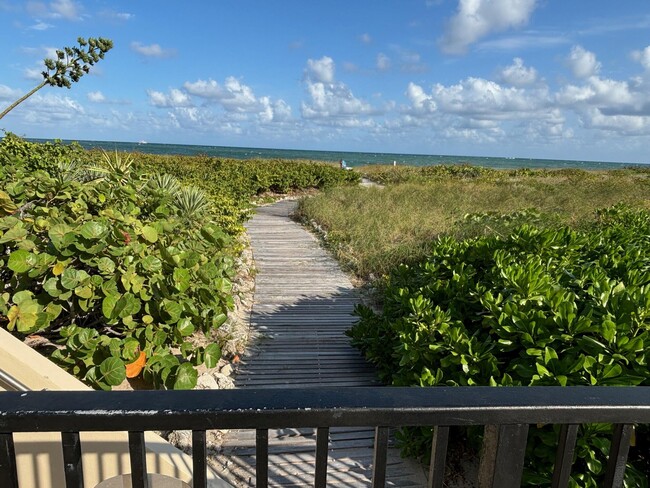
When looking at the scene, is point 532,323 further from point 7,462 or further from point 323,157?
point 323,157

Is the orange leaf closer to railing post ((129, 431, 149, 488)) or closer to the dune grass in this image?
railing post ((129, 431, 149, 488))

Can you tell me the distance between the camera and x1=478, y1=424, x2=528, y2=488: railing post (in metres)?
0.82

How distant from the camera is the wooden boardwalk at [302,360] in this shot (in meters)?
2.62

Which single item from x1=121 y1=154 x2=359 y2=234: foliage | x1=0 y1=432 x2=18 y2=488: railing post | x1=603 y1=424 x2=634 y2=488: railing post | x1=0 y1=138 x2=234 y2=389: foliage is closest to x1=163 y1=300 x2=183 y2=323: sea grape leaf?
x1=0 y1=138 x2=234 y2=389: foliage

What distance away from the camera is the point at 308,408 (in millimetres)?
750

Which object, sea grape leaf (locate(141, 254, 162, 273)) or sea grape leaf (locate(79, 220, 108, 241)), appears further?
sea grape leaf (locate(141, 254, 162, 273))

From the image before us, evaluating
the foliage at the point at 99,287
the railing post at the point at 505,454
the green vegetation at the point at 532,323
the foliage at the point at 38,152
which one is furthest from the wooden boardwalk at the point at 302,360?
the foliage at the point at 38,152

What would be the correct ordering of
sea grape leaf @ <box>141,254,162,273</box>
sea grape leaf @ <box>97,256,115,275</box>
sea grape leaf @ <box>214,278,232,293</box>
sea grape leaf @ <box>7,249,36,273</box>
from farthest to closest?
sea grape leaf @ <box>214,278,232,293</box> < sea grape leaf @ <box>141,254,162,273</box> < sea grape leaf @ <box>97,256,115,275</box> < sea grape leaf @ <box>7,249,36,273</box>

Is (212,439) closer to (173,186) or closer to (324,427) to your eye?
(324,427)

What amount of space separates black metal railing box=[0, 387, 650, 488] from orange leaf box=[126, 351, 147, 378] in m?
1.84

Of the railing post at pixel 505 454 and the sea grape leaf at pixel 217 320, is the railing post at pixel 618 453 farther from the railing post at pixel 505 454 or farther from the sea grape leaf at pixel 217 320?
the sea grape leaf at pixel 217 320

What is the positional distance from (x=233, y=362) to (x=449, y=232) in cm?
494

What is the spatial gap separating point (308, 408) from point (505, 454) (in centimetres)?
41

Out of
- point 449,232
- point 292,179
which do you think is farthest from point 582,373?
point 292,179
